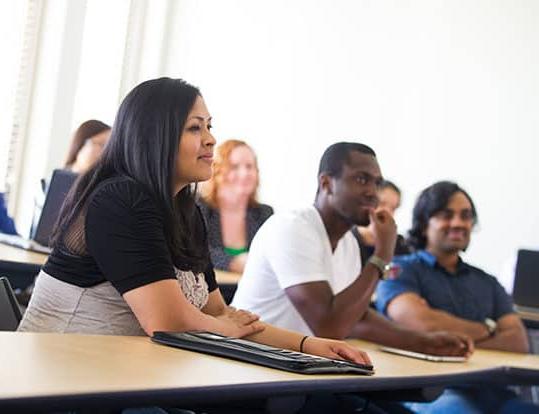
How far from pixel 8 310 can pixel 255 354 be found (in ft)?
2.18

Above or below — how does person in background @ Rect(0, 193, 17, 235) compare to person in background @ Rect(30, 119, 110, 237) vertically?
below

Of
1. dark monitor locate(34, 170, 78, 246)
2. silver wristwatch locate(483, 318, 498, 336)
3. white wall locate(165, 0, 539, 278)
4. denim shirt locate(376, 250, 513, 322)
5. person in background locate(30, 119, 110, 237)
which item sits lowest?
silver wristwatch locate(483, 318, 498, 336)

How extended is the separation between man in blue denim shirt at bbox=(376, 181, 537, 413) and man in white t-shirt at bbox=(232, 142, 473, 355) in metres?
0.30

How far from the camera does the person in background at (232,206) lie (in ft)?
15.7

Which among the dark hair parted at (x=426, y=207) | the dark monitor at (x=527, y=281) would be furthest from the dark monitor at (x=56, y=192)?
the dark monitor at (x=527, y=281)

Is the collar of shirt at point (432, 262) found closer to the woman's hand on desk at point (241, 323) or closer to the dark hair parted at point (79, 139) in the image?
the woman's hand on desk at point (241, 323)

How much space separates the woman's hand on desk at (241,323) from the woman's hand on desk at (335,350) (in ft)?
0.42

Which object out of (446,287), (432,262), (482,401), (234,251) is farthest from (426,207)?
(482,401)

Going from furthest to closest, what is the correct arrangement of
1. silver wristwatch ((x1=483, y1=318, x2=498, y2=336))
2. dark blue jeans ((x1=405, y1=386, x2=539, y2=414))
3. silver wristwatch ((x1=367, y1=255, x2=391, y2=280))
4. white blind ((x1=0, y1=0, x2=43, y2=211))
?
white blind ((x1=0, y1=0, x2=43, y2=211)) → silver wristwatch ((x1=483, y1=318, x2=498, y2=336)) → silver wristwatch ((x1=367, y1=255, x2=391, y2=280)) → dark blue jeans ((x1=405, y1=386, x2=539, y2=414))

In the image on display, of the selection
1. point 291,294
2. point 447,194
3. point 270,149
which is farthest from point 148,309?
point 270,149

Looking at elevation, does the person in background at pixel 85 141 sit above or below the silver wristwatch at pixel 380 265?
above

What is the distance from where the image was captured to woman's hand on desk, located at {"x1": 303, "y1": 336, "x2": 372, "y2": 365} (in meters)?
2.31

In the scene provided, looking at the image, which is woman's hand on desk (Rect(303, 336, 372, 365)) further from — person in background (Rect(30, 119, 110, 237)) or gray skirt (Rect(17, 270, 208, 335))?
person in background (Rect(30, 119, 110, 237))

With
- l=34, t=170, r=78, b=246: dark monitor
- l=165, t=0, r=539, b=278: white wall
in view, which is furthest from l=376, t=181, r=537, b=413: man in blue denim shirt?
l=165, t=0, r=539, b=278: white wall
